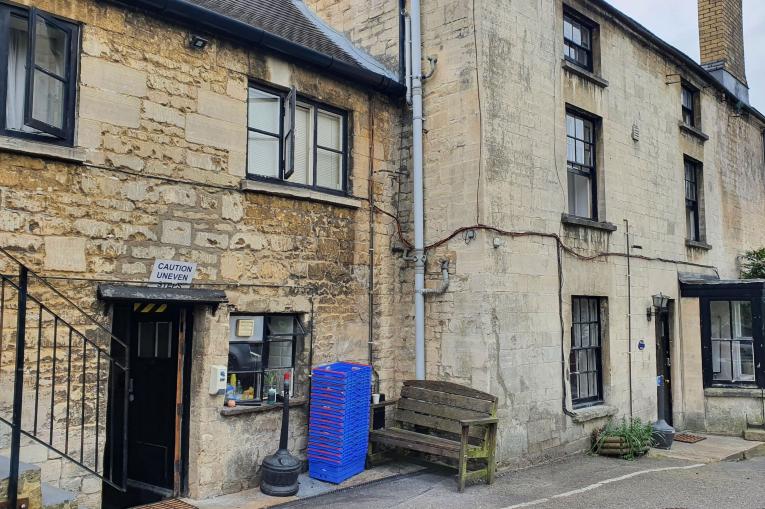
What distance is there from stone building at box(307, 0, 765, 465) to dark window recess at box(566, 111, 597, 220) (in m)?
0.03

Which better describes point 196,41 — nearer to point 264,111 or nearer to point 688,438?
point 264,111

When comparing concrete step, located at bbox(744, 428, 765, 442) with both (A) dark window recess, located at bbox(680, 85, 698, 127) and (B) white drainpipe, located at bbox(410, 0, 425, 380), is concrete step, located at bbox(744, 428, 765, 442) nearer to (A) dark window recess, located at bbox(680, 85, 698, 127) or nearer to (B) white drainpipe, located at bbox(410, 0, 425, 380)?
(A) dark window recess, located at bbox(680, 85, 698, 127)

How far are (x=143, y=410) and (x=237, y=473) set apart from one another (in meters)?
1.46

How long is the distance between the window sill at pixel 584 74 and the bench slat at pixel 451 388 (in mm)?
5377

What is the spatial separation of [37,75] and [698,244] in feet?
40.9

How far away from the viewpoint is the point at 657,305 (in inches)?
474

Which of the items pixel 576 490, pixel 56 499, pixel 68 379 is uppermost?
pixel 68 379

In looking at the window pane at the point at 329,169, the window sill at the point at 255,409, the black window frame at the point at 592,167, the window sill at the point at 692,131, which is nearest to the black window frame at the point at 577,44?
the black window frame at the point at 592,167

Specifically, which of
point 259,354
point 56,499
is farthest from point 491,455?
point 56,499

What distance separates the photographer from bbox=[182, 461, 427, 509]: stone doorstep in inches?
272

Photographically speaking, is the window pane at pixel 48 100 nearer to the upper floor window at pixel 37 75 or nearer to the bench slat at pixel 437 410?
the upper floor window at pixel 37 75

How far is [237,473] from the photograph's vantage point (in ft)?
24.2

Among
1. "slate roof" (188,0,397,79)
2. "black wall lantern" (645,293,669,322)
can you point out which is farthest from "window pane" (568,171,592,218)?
"slate roof" (188,0,397,79)

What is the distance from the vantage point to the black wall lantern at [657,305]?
11797 mm
